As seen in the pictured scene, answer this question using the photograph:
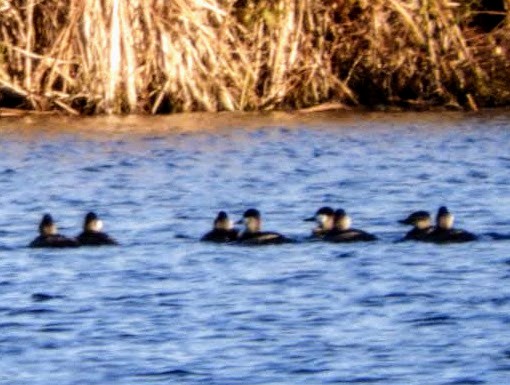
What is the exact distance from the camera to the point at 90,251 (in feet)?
50.0

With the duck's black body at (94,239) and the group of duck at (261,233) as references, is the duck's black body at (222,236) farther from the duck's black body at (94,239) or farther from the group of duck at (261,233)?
the duck's black body at (94,239)

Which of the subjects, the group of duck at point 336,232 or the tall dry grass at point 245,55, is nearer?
the group of duck at point 336,232

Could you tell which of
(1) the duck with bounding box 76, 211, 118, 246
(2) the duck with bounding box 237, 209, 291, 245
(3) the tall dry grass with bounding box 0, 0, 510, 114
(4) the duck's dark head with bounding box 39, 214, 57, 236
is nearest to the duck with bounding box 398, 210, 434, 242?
(2) the duck with bounding box 237, 209, 291, 245

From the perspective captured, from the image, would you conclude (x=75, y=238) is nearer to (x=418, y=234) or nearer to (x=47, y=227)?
(x=47, y=227)

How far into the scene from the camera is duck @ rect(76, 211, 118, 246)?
1531 centimetres

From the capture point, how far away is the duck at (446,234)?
1519 centimetres

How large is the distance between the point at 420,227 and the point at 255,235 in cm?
132

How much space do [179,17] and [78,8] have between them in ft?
4.36

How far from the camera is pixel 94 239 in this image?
15305 millimetres

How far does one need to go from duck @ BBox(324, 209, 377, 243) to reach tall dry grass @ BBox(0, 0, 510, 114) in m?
10.7

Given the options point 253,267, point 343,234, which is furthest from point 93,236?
point 343,234

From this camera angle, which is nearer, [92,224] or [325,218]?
[92,224]

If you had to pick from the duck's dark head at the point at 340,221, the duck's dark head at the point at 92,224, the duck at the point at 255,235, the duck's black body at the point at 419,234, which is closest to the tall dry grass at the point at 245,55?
the duck's dark head at the point at 92,224

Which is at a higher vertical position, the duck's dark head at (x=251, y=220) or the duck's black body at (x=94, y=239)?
the duck's dark head at (x=251, y=220)
